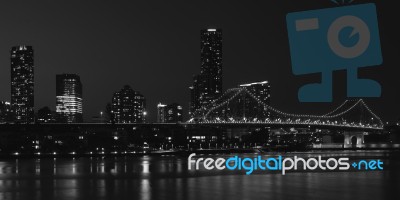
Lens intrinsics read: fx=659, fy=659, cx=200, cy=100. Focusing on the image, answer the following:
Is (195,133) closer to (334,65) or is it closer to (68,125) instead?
(68,125)

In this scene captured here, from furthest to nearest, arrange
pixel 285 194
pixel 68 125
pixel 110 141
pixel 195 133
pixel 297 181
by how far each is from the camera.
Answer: pixel 195 133 < pixel 110 141 < pixel 68 125 < pixel 297 181 < pixel 285 194

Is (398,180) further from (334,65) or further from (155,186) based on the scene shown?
(155,186)

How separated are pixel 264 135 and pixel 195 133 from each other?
46.7ft

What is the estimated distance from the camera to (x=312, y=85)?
23328 mm

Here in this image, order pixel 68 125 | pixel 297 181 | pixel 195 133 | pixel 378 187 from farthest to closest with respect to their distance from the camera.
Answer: pixel 195 133 < pixel 68 125 < pixel 297 181 < pixel 378 187

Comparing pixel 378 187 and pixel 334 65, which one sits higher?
pixel 334 65

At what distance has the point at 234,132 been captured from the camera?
11325cm

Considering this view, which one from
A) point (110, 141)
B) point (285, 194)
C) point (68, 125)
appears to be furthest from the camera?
point (110, 141)

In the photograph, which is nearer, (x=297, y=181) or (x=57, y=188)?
(x=57, y=188)

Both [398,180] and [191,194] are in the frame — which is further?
[398,180]

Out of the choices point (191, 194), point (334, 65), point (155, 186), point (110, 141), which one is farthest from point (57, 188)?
point (110, 141)

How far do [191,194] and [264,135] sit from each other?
11350 centimetres

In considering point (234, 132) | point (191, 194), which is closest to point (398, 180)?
point (191, 194)

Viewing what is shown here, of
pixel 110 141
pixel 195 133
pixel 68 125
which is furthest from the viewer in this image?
pixel 195 133
